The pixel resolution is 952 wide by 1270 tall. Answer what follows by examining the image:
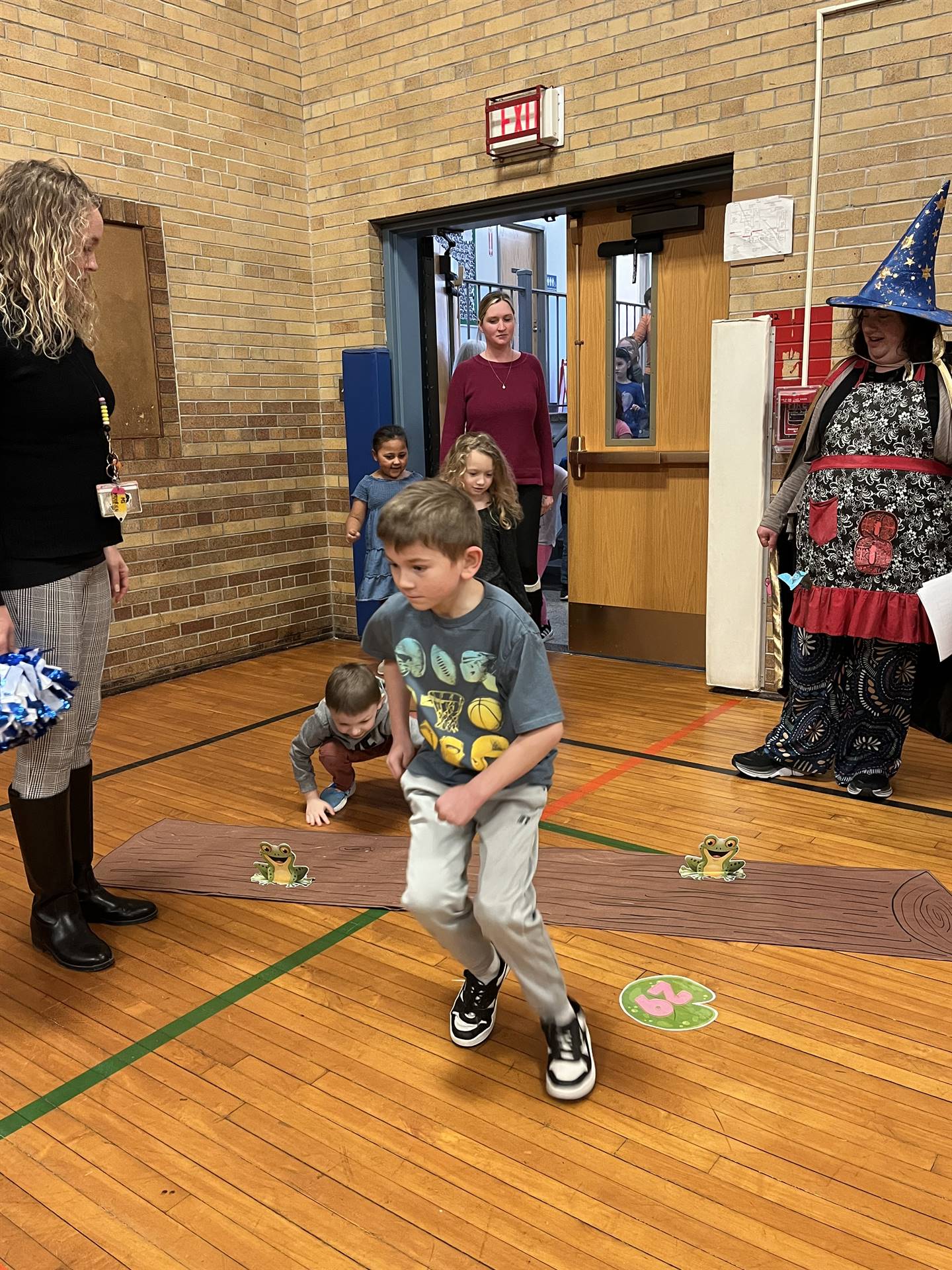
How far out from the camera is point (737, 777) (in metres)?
3.62

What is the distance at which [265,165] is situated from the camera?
5664mm

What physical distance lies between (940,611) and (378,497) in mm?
2636

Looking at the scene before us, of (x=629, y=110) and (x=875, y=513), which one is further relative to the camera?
(x=629, y=110)

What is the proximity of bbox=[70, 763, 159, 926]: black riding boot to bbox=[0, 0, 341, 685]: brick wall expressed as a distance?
2581 mm

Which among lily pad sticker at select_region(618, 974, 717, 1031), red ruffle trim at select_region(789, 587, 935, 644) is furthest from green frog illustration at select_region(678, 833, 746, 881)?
red ruffle trim at select_region(789, 587, 935, 644)

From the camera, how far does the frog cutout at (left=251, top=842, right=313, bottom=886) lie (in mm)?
2867

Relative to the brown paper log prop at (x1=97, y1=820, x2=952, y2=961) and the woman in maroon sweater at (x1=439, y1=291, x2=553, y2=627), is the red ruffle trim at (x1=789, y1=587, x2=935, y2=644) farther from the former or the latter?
the woman in maroon sweater at (x1=439, y1=291, x2=553, y2=627)

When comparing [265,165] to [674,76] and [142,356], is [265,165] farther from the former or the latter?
[674,76]

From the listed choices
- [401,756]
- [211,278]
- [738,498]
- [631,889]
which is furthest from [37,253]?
[211,278]

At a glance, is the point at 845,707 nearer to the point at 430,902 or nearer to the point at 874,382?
the point at 874,382

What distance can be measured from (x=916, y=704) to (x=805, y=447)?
94 centimetres

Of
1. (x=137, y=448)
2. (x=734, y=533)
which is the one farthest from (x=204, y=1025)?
(x=137, y=448)

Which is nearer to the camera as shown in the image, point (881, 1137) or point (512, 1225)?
point (512, 1225)

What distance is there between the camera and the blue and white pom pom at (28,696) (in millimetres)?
2018
